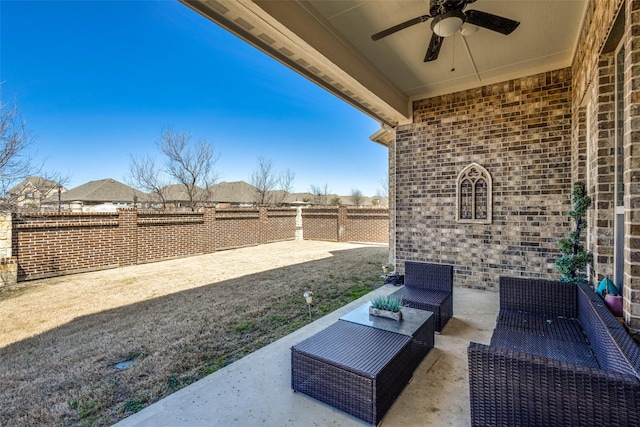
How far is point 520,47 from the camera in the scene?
436 cm

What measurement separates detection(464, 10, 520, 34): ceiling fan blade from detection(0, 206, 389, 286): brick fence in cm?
937

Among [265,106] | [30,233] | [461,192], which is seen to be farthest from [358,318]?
[265,106]

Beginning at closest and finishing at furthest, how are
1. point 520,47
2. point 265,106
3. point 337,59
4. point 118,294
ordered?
1. point 337,59
2. point 520,47
3. point 118,294
4. point 265,106

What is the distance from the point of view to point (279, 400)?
2.26 metres

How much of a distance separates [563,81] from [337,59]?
13.0ft

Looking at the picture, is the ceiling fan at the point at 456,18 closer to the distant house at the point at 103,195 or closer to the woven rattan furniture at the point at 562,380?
the woven rattan furniture at the point at 562,380

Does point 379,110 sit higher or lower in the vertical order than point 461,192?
higher

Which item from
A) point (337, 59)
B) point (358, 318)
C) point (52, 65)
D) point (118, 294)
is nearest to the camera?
point (358, 318)

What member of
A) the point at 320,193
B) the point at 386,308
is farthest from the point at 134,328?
the point at 320,193

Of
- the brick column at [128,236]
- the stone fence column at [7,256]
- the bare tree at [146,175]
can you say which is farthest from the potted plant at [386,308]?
the bare tree at [146,175]

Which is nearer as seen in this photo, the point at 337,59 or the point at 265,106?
the point at 337,59

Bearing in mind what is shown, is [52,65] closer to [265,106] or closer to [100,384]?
[265,106]

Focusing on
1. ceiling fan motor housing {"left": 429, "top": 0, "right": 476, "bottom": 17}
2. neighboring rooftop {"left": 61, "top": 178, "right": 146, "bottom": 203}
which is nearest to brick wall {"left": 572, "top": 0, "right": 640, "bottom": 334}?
ceiling fan motor housing {"left": 429, "top": 0, "right": 476, "bottom": 17}

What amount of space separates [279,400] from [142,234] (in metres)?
8.60
